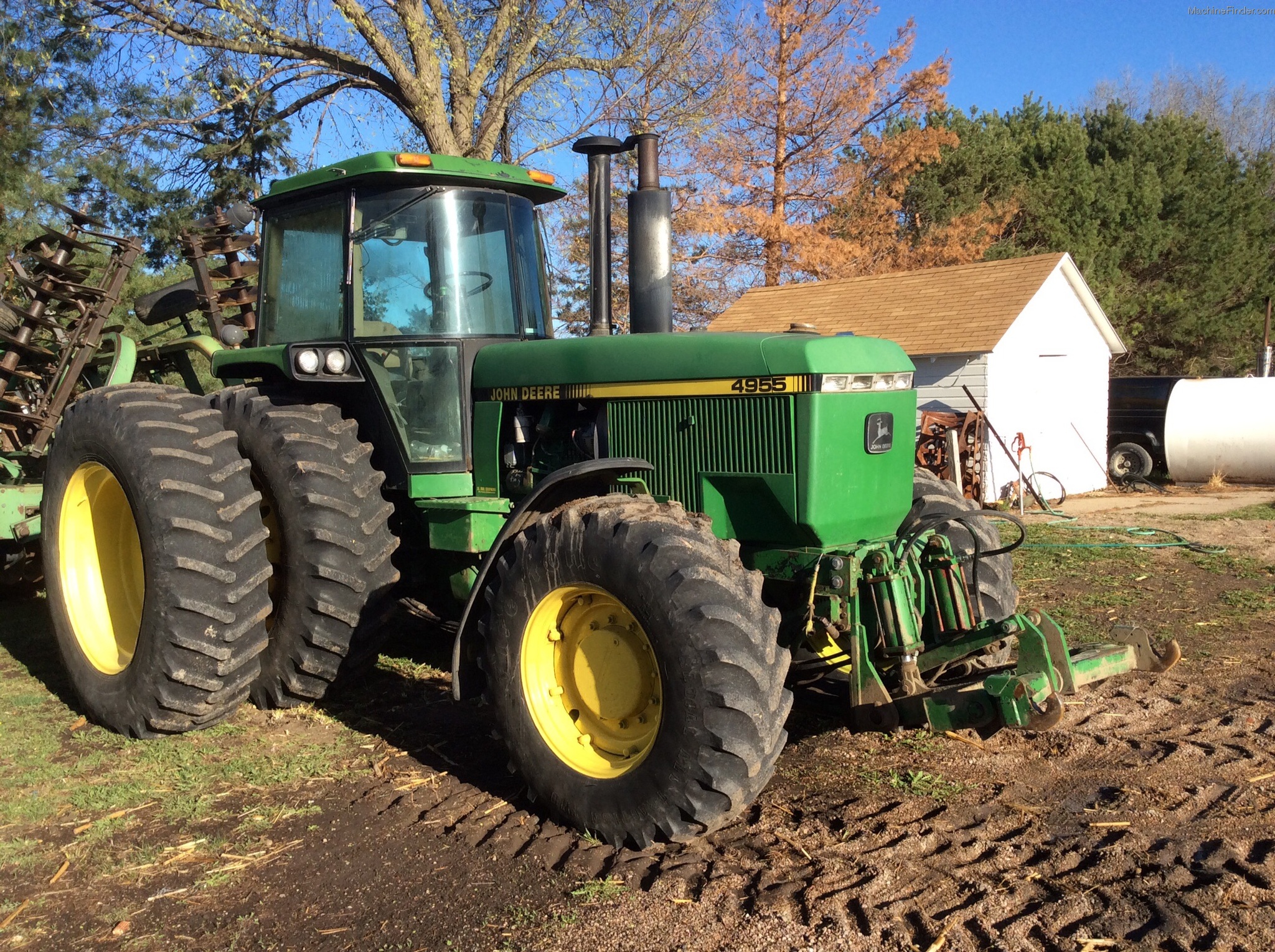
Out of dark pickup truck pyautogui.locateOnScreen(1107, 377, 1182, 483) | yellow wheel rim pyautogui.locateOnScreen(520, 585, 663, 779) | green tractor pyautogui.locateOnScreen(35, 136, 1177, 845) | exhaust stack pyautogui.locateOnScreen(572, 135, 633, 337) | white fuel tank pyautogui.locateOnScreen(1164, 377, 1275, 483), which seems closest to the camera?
green tractor pyautogui.locateOnScreen(35, 136, 1177, 845)

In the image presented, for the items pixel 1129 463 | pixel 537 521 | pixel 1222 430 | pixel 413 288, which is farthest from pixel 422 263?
pixel 1129 463

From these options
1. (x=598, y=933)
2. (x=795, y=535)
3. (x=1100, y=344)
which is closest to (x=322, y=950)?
(x=598, y=933)

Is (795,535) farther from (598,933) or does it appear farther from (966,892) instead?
(598,933)

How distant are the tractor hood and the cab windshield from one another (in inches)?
11.3

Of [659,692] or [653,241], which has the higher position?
[653,241]

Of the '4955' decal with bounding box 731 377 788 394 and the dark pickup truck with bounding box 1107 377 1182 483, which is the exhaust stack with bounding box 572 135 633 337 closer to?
the '4955' decal with bounding box 731 377 788 394

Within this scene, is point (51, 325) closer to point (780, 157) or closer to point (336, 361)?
point (336, 361)

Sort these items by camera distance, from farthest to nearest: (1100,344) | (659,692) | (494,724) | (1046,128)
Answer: (1046,128)
(1100,344)
(494,724)
(659,692)

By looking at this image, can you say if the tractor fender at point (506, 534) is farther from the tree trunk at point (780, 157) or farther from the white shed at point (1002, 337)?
the tree trunk at point (780, 157)

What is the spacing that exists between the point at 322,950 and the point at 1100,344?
18.2m

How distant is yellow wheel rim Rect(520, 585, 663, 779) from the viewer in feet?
12.5

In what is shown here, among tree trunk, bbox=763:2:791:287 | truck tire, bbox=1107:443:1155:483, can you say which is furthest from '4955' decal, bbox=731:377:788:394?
tree trunk, bbox=763:2:791:287

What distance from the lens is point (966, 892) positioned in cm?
326

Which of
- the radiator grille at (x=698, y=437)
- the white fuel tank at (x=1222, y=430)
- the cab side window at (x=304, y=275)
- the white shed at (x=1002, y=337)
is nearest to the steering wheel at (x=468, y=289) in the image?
the cab side window at (x=304, y=275)
